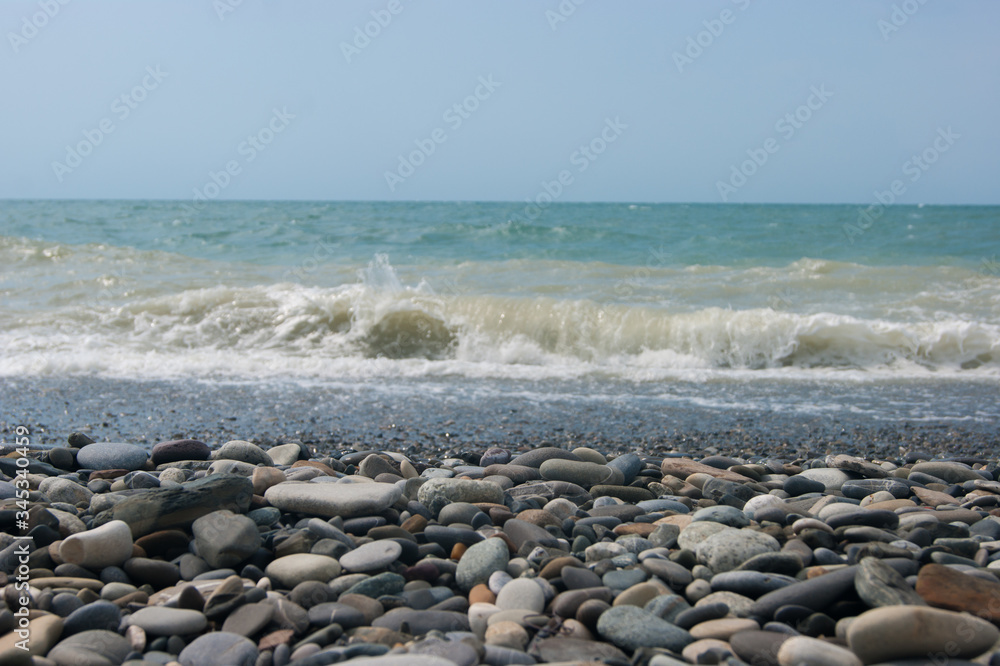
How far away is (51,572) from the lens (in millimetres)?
2324

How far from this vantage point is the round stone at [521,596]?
6.98ft

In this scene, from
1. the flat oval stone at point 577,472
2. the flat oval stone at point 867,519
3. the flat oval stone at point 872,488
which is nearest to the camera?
the flat oval stone at point 867,519

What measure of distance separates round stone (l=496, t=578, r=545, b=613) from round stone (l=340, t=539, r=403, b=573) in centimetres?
42

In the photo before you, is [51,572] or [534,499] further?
[534,499]

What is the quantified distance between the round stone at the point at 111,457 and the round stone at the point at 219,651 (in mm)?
1950

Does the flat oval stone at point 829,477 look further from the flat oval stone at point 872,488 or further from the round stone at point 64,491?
the round stone at point 64,491

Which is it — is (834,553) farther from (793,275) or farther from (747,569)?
(793,275)

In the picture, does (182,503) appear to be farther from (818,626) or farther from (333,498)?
(818,626)

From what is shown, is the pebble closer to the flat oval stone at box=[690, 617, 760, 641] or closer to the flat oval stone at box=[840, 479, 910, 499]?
the flat oval stone at box=[690, 617, 760, 641]

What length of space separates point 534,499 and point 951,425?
387cm

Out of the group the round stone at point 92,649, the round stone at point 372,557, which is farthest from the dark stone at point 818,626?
the round stone at point 92,649

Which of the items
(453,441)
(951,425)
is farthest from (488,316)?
(951,425)

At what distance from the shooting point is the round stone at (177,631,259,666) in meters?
1.86

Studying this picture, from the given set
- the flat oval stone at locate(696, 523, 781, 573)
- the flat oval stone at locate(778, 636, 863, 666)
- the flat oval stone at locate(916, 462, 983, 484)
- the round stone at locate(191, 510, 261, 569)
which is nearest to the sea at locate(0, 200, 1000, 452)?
the flat oval stone at locate(916, 462, 983, 484)
